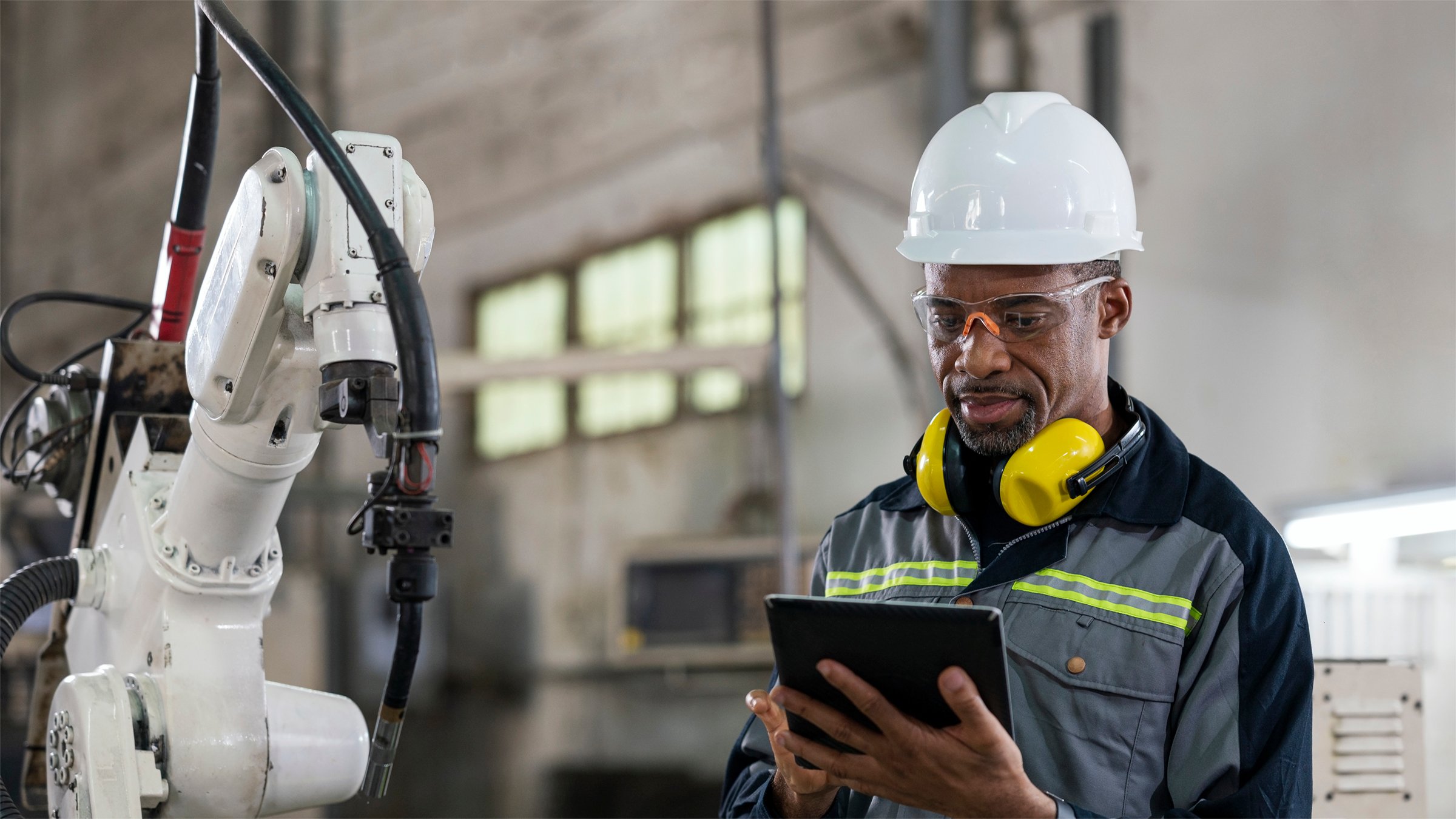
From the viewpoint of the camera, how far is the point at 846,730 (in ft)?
3.65

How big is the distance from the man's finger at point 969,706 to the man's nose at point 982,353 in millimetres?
402

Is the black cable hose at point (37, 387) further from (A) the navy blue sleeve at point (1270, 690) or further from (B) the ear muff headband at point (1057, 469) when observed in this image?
(A) the navy blue sleeve at point (1270, 690)

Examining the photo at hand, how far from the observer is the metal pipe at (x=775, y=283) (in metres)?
4.27

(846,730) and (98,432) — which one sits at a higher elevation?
(98,432)

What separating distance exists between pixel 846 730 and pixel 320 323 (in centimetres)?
59

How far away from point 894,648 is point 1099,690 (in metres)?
0.28

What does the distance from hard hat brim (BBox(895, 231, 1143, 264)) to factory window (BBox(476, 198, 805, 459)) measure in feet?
10.4


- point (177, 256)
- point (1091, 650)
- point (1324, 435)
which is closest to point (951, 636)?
point (1091, 650)

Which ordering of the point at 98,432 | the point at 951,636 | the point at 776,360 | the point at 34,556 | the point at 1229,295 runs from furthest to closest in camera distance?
1. the point at 776,360
2. the point at 1229,295
3. the point at 34,556
4. the point at 98,432
5. the point at 951,636

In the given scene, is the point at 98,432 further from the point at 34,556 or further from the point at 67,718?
the point at 34,556

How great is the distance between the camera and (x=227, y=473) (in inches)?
53.0

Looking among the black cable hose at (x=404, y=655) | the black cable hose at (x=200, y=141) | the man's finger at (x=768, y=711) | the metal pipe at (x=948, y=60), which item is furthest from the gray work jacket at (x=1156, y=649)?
the metal pipe at (x=948, y=60)

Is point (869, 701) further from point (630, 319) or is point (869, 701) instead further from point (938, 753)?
point (630, 319)

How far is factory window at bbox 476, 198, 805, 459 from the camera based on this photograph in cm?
457
